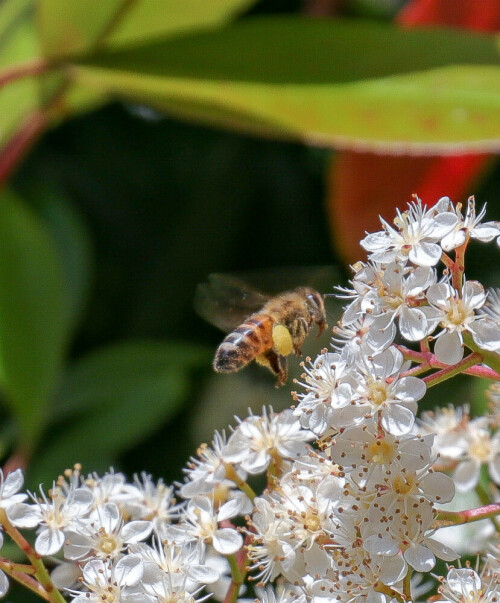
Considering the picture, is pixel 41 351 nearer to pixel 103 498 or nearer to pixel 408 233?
pixel 103 498

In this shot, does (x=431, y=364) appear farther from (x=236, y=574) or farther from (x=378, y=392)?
(x=236, y=574)

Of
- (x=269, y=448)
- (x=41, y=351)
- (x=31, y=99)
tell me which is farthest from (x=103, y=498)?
(x=31, y=99)

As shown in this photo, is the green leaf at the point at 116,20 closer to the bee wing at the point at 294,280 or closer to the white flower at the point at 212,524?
the bee wing at the point at 294,280

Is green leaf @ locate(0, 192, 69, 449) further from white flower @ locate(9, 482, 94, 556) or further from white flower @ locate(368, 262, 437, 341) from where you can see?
white flower @ locate(368, 262, 437, 341)

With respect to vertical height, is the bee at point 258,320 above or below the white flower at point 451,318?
below

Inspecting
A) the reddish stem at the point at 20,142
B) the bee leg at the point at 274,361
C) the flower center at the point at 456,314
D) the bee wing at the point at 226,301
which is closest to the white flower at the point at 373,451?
the flower center at the point at 456,314
